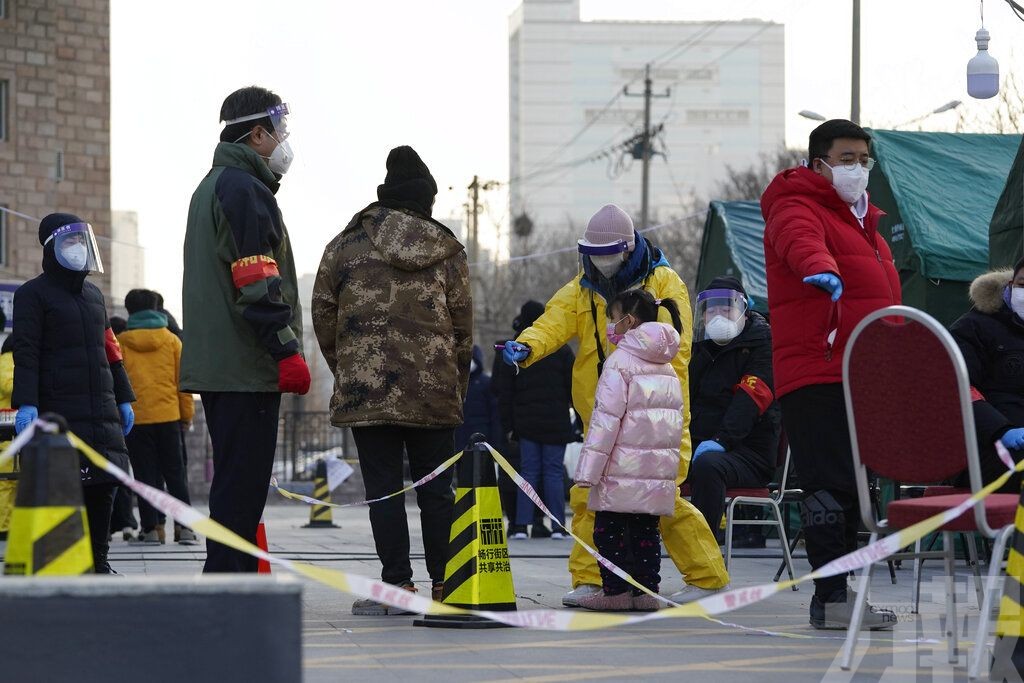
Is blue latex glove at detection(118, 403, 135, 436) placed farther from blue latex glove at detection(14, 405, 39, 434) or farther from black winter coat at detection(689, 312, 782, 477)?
black winter coat at detection(689, 312, 782, 477)

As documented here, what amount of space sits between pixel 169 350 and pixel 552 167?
142 metres

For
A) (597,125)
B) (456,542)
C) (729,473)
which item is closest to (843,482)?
(456,542)

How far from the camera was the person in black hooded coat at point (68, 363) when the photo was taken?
8.24m

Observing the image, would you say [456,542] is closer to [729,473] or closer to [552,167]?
[729,473]

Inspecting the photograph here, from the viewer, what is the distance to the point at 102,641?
3566 mm

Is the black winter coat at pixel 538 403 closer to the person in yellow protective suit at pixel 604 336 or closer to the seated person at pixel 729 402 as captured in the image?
the seated person at pixel 729 402

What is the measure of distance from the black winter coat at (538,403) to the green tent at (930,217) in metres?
1.92

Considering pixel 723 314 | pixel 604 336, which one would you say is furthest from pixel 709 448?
pixel 604 336

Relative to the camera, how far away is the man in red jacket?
675 cm

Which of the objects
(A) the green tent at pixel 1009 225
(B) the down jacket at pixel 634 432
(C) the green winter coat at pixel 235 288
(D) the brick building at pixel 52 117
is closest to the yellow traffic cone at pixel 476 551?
(B) the down jacket at pixel 634 432

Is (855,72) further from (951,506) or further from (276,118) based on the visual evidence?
(951,506)

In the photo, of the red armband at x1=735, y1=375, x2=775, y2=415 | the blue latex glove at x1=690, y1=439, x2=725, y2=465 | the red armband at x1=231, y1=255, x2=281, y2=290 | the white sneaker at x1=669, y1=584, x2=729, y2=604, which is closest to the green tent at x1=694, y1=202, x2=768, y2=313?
the red armband at x1=735, y1=375, x2=775, y2=415

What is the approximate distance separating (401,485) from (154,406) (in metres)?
5.79

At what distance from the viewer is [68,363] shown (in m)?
8.33
